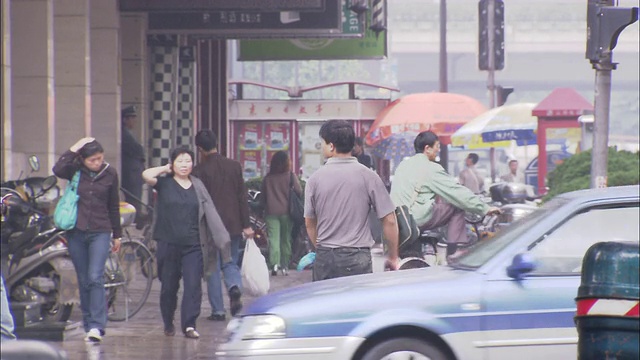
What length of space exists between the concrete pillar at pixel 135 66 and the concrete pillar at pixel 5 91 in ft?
18.3

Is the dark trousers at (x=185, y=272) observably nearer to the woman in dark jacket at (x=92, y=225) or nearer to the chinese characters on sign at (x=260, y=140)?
the woman in dark jacket at (x=92, y=225)

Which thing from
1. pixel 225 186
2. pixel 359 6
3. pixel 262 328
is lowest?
pixel 262 328

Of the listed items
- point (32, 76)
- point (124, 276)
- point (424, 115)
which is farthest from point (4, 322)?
point (424, 115)

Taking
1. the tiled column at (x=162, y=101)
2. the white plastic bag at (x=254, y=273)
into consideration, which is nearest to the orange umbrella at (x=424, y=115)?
the tiled column at (x=162, y=101)

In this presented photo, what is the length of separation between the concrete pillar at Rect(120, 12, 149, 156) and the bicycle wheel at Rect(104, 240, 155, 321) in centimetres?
557

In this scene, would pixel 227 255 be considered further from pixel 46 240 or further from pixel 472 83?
pixel 472 83

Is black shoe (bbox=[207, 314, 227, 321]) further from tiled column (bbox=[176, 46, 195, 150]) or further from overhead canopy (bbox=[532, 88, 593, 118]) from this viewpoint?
overhead canopy (bbox=[532, 88, 593, 118])

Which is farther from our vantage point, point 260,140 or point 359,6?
point 260,140

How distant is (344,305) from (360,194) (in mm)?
1483

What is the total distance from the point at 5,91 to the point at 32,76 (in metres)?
1.07

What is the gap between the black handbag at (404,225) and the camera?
1071 centimetres

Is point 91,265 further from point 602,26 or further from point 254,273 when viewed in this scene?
point 602,26

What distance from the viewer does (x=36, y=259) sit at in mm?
11398

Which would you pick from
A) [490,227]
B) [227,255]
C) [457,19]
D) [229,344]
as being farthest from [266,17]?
[457,19]
